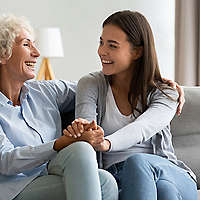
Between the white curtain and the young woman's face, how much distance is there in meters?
2.94

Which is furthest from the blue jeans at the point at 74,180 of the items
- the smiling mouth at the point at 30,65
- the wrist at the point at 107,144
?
the smiling mouth at the point at 30,65

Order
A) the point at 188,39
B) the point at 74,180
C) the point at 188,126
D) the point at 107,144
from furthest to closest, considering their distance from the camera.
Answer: the point at 188,39 → the point at 188,126 → the point at 107,144 → the point at 74,180

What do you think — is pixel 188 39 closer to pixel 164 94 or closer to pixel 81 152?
pixel 164 94

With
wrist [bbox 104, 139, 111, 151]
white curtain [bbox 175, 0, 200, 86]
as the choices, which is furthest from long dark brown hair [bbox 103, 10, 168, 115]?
white curtain [bbox 175, 0, 200, 86]

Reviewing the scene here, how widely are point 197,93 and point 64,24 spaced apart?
2849 millimetres

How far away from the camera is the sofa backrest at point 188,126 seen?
8.30 feet

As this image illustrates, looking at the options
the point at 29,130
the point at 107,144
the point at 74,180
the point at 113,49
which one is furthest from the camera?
the point at 113,49

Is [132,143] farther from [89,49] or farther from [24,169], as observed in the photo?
[89,49]

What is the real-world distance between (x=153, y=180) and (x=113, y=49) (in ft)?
2.13

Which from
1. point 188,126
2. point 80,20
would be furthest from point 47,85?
point 80,20

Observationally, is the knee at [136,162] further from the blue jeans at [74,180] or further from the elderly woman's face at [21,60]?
the elderly woman's face at [21,60]

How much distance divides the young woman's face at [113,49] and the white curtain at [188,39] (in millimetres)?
2935

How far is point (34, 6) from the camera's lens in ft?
16.5

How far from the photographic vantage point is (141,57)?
2303mm
